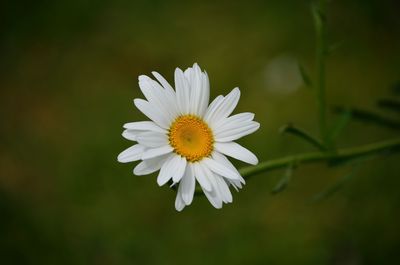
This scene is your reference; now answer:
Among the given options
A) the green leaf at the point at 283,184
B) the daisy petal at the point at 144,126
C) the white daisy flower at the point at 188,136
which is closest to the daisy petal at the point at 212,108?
the white daisy flower at the point at 188,136

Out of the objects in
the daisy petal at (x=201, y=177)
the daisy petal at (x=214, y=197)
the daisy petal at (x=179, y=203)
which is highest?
the daisy petal at (x=201, y=177)

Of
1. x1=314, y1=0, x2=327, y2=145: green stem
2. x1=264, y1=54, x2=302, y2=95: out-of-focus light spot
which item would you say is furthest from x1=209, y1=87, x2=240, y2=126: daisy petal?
x1=264, y1=54, x2=302, y2=95: out-of-focus light spot

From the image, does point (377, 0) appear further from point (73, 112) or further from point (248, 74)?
point (73, 112)

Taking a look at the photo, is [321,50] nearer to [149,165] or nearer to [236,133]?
[236,133]

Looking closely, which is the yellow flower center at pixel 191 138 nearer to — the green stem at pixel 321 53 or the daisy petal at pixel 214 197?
the daisy petal at pixel 214 197

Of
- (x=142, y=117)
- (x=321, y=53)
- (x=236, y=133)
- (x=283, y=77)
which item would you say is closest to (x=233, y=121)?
(x=236, y=133)

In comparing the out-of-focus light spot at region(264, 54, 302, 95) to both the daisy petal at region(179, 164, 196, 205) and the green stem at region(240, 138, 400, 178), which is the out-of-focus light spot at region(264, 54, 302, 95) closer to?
the green stem at region(240, 138, 400, 178)

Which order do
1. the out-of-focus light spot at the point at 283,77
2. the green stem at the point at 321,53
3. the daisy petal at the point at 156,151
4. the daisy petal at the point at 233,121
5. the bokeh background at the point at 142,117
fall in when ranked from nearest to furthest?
the daisy petal at the point at 156,151 → the daisy petal at the point at 233,121 → the green stem at the point at 321,53 → the bokeh background at the point at 142,117 → the out-of-focus light spot at the point at 283,77

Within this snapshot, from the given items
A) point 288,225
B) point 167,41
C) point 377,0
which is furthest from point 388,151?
point 167,41

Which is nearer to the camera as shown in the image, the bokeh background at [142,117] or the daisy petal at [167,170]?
the daisy petal at [167,170]
